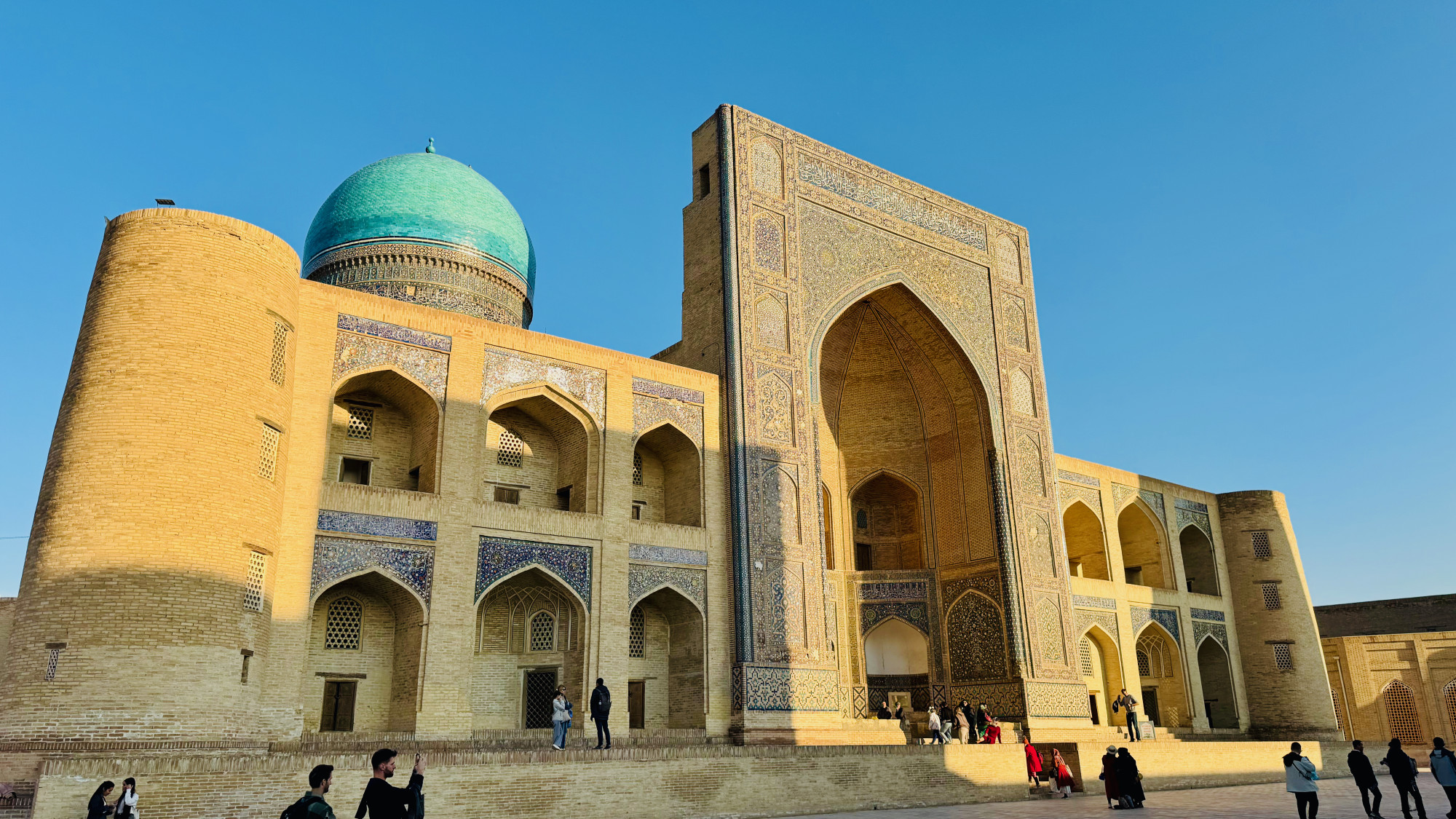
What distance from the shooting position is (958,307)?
14320 millimetres

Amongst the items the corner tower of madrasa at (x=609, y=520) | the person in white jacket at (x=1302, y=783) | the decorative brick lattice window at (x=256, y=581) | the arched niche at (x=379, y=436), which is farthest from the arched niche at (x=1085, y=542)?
the decorative brick lattice window at (x=256, y=581)

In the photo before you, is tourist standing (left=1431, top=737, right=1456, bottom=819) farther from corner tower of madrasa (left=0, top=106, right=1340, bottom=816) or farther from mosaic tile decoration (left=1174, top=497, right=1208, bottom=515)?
mosaic tile decoration (left=1174, top=497, right=1208, bottom=515)

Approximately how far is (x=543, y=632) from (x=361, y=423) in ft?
9.02

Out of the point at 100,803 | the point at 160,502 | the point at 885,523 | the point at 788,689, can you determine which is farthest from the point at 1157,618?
the point at 100,803

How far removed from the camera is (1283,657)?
17016 millimetres

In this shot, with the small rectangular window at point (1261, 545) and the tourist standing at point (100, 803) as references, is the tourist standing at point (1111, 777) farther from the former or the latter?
the small rectangular window at point (1261, 545)

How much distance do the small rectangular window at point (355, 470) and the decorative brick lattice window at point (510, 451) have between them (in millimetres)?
1311

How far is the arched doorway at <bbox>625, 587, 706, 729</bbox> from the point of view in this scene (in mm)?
10625

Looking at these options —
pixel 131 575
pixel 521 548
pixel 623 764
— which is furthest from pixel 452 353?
pixel 623 764

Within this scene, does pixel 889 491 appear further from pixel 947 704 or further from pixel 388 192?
pixel 388 192

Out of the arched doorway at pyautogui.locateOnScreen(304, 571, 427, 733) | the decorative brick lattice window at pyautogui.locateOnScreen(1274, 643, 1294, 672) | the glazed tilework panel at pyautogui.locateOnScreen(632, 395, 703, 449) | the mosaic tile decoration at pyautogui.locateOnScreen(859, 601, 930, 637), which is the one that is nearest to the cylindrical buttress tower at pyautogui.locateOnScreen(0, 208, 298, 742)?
the arched doorway at pyautogui.locateOnScreen(304, 571, 427, 733)

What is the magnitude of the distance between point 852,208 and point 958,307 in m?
2.12

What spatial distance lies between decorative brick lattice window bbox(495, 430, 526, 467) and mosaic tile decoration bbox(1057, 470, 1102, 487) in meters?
8.46

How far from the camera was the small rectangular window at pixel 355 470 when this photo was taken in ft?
34.2
